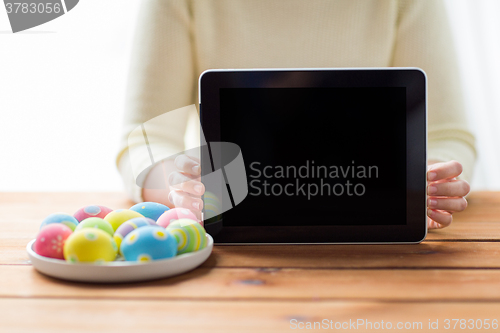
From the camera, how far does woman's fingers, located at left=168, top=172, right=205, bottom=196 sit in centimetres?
57

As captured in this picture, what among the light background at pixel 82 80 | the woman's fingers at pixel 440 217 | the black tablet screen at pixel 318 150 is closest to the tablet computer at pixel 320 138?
the black tablet screen at pixel 318 150

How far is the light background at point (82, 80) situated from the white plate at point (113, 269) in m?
1.53

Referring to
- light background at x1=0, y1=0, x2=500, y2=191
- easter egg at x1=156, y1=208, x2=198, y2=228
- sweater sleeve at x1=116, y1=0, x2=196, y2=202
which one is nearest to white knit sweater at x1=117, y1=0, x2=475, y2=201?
sweater sleeve at x1=116, y1=0, x2=196, y2=202

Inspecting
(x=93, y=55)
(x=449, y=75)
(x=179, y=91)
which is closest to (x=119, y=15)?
(x=93, y=55)

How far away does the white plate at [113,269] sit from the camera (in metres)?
0.39

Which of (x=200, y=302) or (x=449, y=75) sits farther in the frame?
(x=449, y=75)

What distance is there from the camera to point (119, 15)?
1872 mm

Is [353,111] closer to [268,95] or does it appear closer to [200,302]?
[268,95]

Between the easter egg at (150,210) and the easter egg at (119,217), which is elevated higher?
the easter egg at (119,217)

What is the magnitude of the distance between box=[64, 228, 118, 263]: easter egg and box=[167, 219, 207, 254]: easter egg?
7 centimetres

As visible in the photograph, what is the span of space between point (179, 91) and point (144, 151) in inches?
8.1

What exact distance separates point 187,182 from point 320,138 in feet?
0.74

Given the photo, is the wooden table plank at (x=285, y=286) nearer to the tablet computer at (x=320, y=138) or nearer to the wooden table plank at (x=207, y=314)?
the wooden table plank at (x=207, y=314)

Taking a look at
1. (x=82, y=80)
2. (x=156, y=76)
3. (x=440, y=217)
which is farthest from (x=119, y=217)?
(x=82, y=80)
